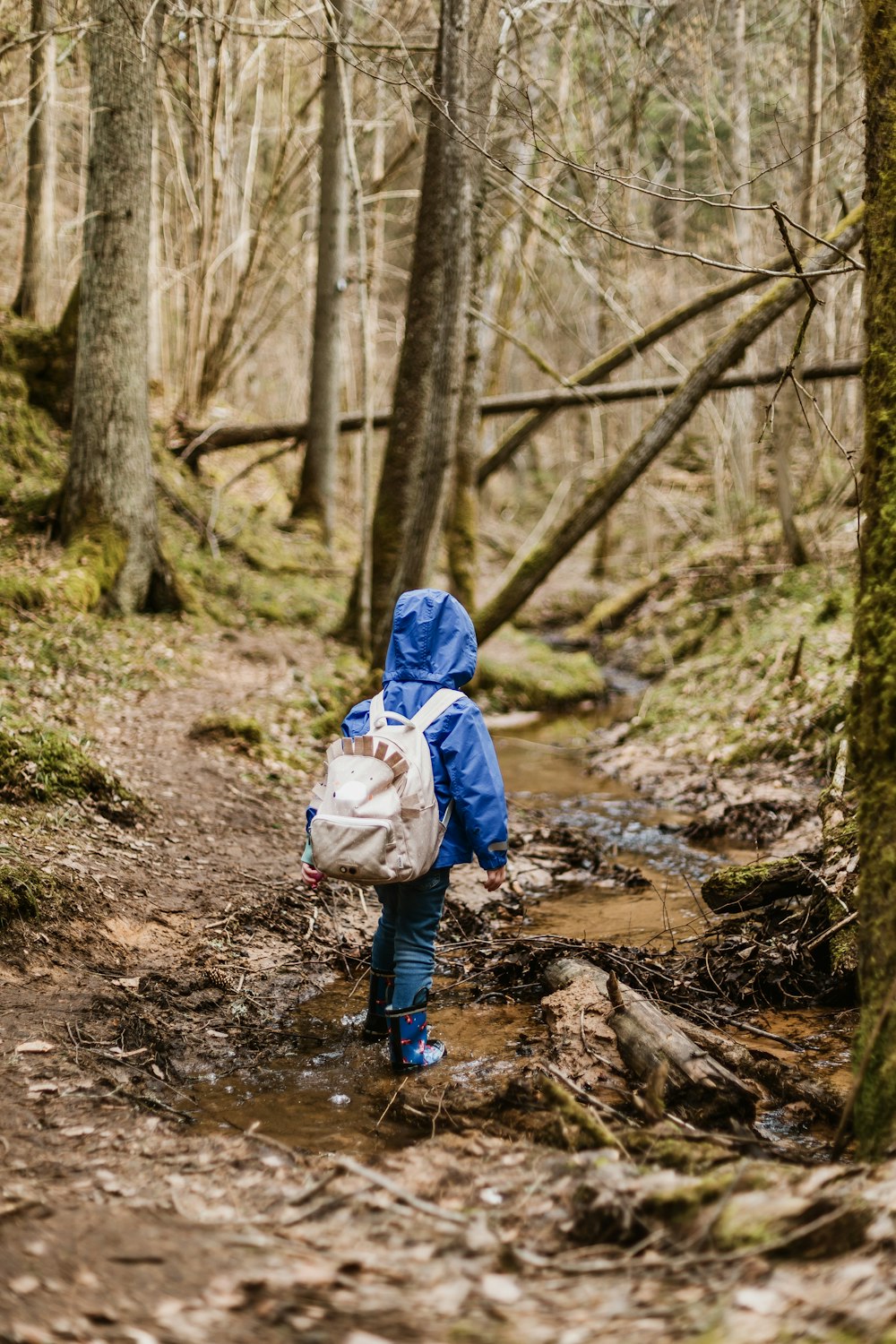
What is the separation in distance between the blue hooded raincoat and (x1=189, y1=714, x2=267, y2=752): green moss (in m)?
3.69

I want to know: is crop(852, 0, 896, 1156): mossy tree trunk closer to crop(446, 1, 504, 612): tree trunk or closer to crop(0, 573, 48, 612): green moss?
crop(0, 573, 48, 612): green moss

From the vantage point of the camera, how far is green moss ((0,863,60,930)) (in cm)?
439

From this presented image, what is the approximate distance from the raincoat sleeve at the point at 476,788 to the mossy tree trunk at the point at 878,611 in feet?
4.74

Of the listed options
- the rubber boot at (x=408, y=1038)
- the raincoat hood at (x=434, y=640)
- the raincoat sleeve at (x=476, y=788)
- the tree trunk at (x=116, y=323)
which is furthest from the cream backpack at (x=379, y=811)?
the tree trunk at (x=116, y=323)

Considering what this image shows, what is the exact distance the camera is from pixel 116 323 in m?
9.32

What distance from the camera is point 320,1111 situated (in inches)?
146

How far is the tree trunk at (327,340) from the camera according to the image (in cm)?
1352

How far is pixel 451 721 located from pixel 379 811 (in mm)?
531

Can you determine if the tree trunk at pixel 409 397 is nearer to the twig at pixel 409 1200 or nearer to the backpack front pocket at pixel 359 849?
the backpack front pocket at pixel 359 849

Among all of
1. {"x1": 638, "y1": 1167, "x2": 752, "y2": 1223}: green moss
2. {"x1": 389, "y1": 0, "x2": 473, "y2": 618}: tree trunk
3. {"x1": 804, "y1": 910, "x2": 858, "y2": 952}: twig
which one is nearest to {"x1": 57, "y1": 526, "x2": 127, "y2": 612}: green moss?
{"x1": 389, "y1": 0, "x2": 473, "y2": 618}: tree trunk

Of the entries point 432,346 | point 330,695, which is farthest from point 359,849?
point 432,346

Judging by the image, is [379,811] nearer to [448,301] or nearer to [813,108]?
[448,301]

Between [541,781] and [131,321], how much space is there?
591 cm

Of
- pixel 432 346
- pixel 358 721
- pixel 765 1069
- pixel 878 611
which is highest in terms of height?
pixel 432 346
